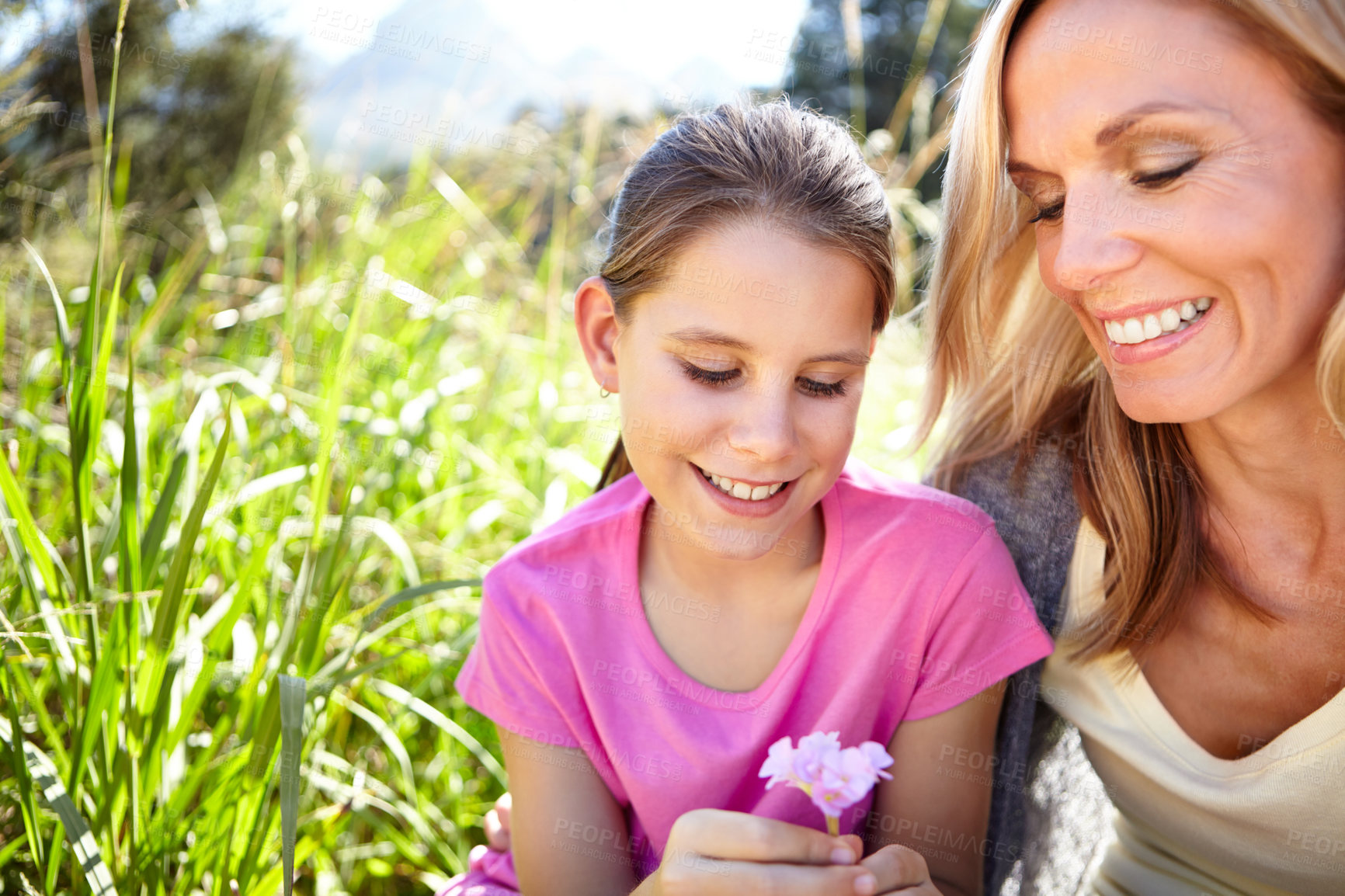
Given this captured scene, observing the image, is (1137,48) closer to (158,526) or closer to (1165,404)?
(1165,404)

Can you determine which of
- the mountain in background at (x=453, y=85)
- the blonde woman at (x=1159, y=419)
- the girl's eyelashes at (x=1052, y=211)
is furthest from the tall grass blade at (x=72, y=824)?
the mountain in background at (x=453, y=85)

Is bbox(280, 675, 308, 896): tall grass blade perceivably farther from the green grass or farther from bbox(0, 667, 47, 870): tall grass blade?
bbox(0, 667, 47, 870): tall grass blade

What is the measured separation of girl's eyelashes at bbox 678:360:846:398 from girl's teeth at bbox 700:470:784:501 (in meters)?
0.15

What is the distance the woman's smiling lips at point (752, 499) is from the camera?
1.56m

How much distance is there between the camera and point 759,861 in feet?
4.10

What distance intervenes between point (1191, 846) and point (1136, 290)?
96 centimetres

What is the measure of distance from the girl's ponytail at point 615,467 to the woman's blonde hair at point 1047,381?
2.03 ft

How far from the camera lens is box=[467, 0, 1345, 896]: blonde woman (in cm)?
134

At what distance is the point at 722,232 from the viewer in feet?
5.07

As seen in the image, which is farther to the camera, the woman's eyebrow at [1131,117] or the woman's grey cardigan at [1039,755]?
the woman's grey cardigan at [1039,755]

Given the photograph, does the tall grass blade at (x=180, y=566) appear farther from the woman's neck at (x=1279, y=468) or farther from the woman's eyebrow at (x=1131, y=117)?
the woman's neck at (x=1279, y=468)

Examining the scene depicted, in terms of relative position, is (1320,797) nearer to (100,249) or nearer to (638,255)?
(638,255)

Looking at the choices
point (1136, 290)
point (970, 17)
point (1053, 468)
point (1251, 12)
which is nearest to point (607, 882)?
point (1053, 468)

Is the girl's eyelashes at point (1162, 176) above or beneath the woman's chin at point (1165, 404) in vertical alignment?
above
